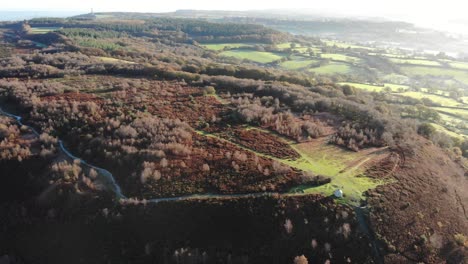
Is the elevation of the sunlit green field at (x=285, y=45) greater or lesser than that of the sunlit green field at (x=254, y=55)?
greater

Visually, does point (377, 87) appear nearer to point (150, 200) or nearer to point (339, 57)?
point (339, 57)

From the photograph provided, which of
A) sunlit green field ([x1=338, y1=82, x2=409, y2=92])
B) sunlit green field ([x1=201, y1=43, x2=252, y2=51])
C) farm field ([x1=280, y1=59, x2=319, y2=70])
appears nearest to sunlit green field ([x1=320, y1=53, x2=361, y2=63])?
farm field ([x1=280, y1=59, x2=319, y2=70])

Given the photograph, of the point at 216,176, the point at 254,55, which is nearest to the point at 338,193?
the point at 216,176

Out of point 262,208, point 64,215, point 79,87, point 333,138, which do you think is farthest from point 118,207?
point 79,87

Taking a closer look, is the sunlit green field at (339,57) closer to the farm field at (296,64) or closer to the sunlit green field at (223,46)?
the farm field at (296,64)

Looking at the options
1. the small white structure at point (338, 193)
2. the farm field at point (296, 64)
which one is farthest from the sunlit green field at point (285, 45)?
the small white structure at point (338, 193)

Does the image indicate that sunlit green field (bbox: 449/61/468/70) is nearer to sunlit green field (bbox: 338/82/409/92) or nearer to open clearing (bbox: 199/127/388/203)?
sunlit green field (bbox: 338/82/409/92)
